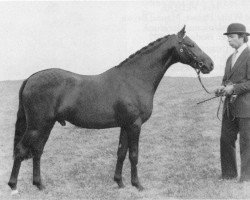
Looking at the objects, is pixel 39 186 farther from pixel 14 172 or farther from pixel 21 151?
pixel 21 151

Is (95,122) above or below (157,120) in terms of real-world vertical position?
above

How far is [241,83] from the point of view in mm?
6191

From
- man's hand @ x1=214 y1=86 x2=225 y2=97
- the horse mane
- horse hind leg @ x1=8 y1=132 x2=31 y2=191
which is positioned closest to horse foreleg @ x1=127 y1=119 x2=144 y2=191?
the horse mane

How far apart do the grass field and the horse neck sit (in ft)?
6.16

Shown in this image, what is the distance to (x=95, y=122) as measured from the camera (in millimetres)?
5988

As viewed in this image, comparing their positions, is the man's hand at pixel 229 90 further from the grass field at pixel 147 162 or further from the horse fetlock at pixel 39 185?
the horse fetlock at pixel 39 185

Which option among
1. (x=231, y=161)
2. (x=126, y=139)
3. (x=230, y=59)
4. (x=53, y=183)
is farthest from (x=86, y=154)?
(x=230, y=59)

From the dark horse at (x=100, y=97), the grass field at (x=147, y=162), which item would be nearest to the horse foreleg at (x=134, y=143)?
the dark horse at (x=100, y=97)

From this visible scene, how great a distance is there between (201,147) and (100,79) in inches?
186

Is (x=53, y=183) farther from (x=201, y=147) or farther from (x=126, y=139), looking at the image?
(x=201, y=147)

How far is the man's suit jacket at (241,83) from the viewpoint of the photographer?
6.17 m

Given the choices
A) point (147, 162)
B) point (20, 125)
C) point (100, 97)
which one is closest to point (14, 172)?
point (20, 125)

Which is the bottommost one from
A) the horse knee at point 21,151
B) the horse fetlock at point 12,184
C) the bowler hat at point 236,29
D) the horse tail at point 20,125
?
the horse fetlock at point 12,184

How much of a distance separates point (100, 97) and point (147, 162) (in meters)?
3.12
